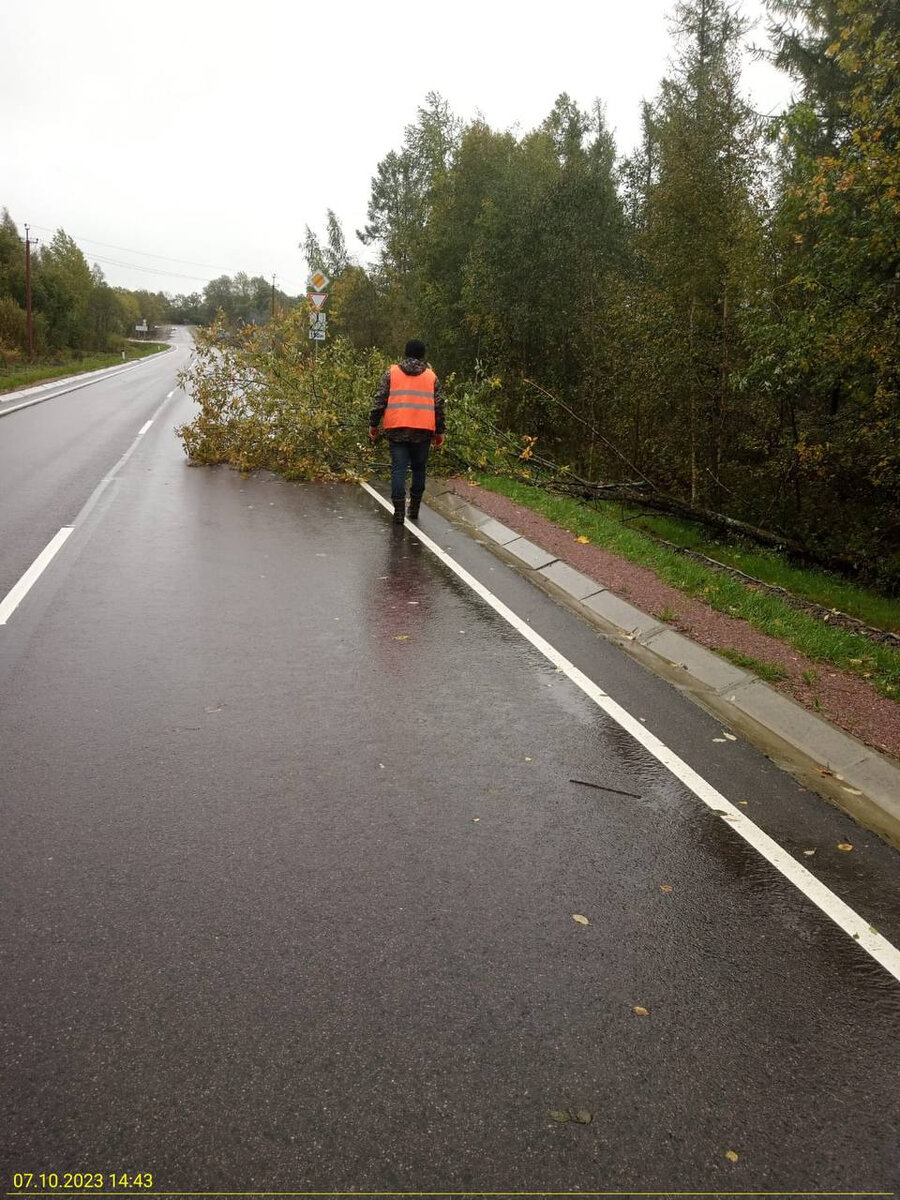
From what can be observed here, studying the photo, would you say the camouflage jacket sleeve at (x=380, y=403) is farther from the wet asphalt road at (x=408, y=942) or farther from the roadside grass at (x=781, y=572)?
the roadside grass at (x=781, y=572)

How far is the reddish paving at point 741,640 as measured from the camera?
5.37 meters

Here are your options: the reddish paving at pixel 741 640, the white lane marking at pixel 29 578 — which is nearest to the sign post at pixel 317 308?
the reddish paving at pixel 741 640

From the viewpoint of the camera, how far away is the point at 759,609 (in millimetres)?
7723

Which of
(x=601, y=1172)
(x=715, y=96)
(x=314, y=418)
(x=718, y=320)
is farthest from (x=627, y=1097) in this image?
(x=715, y=96)

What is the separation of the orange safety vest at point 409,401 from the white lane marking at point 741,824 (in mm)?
4267

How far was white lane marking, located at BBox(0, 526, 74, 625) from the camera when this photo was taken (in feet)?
22.8

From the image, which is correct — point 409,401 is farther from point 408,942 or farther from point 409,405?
point 408,942

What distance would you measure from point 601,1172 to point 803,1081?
2.45 ft

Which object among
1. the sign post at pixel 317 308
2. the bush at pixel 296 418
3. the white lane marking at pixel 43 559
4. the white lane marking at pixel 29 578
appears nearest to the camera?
the white lane marking at pixel 29 578

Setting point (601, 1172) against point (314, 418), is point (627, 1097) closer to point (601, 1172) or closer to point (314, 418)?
point (601, 1172)

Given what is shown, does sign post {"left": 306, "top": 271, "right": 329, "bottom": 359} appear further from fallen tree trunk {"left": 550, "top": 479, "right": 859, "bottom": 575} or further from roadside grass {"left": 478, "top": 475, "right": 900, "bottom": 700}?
roadside grass {"left": 478, "top": 475, "right": 900, "bottom": 700}

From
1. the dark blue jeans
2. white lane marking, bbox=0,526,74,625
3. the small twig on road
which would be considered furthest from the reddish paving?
white lane marking, bbox=0,526,74,625

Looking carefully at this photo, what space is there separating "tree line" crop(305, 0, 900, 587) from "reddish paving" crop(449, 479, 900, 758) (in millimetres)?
4541

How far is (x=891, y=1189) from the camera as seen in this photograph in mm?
2305
